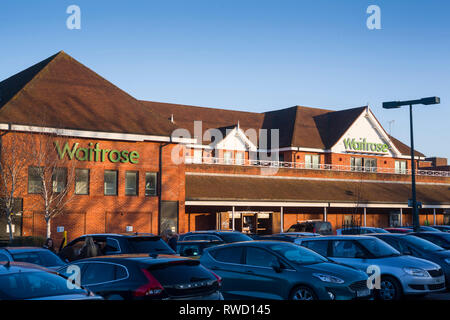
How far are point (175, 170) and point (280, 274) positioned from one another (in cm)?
2527

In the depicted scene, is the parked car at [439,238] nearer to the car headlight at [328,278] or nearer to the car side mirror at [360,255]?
the car side mirror at [360,255]

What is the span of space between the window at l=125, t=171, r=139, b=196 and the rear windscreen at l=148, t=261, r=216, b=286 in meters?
25.7

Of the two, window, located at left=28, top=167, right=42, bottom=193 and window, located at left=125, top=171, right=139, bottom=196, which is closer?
window, located at left=28, top=167, right=42, bottom=193

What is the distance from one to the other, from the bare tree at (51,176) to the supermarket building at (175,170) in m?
0.18

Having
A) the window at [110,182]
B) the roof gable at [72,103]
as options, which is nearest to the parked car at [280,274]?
the roof gable at [72,103]

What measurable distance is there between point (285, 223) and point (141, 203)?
13773 millimetres

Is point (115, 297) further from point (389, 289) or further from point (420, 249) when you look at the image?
point (420, 249)

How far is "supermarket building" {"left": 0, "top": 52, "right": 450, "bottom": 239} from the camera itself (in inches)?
1278

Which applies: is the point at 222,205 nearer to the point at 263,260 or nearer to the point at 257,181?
the point at 257,181

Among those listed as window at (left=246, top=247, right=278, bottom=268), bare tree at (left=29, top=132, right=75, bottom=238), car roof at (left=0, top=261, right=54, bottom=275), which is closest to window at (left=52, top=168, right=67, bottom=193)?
bare tree at (left=29, top=132, right=75, bottom=238)

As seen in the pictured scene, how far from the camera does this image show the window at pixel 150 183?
35.4 m

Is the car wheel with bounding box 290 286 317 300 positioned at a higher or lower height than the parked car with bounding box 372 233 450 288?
lower

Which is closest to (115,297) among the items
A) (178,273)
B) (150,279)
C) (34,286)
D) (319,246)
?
(150,279)

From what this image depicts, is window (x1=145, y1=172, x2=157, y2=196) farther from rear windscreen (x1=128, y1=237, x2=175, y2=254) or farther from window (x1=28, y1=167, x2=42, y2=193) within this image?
rear windscreen (x1=128, y1=237, x2=175, y2=254)
